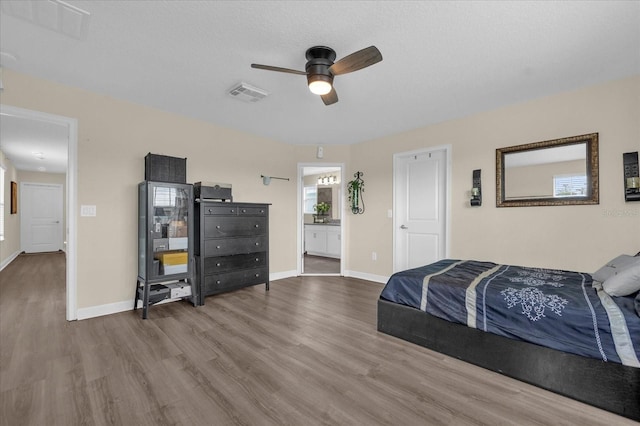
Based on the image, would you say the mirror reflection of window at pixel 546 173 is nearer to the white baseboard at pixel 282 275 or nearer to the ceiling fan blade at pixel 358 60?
the ceiling fan blade at pixel 358 60

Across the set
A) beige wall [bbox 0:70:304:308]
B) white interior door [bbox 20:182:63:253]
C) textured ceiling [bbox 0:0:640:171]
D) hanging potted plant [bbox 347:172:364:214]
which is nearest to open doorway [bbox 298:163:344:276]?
hanging potted plant [bbox 347:172:364:214]

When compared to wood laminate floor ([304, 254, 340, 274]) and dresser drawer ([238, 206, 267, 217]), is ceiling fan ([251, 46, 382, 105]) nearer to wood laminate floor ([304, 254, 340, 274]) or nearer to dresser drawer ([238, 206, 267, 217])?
dresser drawer ([238, 206, 267, 217])

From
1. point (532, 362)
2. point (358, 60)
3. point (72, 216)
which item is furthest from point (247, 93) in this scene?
point (532, 362)

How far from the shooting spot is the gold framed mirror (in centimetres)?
303

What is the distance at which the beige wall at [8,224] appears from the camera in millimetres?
5989

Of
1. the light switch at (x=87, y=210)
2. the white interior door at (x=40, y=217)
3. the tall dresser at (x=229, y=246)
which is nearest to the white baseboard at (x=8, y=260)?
the white interior door at (x=40, y=217)

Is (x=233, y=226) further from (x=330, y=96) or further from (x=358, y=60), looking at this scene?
(x=358, y=60)

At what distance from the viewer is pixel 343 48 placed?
92.0 inches

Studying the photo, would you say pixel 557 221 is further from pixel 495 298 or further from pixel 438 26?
pixel 438 26

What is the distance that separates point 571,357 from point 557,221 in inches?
76.7

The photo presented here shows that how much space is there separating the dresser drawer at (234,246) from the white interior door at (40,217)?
26.6ft

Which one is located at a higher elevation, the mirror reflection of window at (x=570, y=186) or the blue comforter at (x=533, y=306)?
the mirror reflection of window at (x=570, y=186)

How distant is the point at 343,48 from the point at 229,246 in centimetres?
273

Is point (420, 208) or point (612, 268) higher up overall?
A: point (420, 208)
